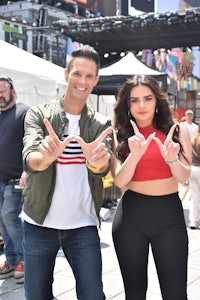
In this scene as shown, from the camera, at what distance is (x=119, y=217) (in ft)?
8.25

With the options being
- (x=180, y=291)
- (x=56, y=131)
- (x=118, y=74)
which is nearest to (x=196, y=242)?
(x=180, y=291)

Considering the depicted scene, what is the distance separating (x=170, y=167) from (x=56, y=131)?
69cm

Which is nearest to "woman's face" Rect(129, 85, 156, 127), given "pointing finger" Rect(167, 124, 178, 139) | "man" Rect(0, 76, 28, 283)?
"pointing finger" Rect(167, 124, 178, 139)

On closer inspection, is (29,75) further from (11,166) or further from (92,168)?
(92,168)

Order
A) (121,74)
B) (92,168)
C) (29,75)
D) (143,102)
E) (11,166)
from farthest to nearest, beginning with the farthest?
1. (121,74)
2. (29,75)
3. (11,166)
4. (143,102)
5. (92,168)

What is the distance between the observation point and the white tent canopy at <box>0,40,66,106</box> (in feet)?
21.1

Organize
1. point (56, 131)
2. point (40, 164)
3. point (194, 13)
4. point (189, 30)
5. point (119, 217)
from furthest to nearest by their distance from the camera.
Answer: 1. point (189, 30)
2. point (194, 13)
3. point (119, 217)
4. point (56, 131)
5. point (40, 164)

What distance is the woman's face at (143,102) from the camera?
2514mm

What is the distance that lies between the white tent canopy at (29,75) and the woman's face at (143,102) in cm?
394

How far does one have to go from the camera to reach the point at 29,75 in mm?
6711

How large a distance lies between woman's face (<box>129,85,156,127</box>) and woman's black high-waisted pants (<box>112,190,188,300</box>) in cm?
49

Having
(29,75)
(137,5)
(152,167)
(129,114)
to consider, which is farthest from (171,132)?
(137,5)

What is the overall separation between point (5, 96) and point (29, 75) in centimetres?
287

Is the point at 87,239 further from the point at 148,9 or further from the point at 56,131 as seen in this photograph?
the point at 148,9
